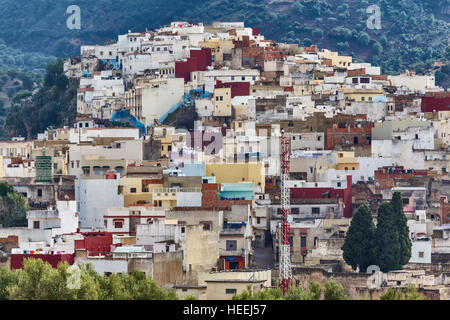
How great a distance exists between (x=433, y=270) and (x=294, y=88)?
3379 centimetres

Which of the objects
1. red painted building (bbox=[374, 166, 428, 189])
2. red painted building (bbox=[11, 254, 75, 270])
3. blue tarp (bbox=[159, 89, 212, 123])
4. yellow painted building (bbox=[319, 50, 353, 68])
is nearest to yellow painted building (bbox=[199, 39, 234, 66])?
blue tarp (bbox=[159, 89, 212, 123])

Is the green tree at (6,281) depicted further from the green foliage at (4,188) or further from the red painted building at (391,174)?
the red painted building at (391,174)

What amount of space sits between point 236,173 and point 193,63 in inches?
1041

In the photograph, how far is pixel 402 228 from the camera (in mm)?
72312

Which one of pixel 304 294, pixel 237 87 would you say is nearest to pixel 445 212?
pixel 237 87

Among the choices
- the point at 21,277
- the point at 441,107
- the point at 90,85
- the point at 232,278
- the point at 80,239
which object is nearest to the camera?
the point at 21,277

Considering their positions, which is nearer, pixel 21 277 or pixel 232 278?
pixel 21 277

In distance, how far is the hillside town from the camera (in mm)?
67250

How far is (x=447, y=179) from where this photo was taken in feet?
281

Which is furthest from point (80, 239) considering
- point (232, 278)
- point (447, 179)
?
point (447, 179)

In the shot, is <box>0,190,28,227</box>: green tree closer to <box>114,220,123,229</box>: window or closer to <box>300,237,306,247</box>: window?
<box>114,220,123,229</box>: window

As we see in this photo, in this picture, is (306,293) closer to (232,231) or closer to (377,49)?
(232,231)

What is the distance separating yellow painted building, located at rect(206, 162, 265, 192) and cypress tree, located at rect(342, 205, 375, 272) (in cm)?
992

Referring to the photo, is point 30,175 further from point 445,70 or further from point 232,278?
point 445,70
